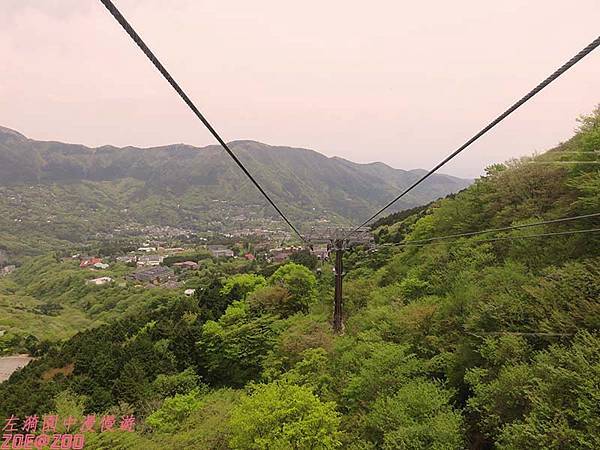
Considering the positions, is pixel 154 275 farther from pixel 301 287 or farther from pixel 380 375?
pixel 380 375

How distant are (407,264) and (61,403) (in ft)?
76.1

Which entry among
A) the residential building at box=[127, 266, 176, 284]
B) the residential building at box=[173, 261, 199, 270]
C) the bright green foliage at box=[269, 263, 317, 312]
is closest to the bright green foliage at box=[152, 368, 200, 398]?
the bright green foliage at box=[269, 263, 317, 312]

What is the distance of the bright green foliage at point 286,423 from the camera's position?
11.1 metres

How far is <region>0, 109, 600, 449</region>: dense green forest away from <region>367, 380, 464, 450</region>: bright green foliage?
5cm

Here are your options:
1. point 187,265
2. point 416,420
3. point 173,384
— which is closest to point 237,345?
point 173,384

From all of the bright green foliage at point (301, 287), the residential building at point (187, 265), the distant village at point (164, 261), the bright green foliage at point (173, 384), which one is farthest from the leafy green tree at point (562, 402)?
the residential building at point (187, 265)

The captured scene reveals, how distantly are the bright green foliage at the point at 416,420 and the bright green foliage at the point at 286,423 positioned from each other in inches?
57.5

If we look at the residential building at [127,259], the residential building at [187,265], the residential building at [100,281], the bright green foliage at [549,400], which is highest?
the bright green foliage at [549,400]

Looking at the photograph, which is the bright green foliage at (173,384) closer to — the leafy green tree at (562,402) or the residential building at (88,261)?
the leafy green tree at (562,402)

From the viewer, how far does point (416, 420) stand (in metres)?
10.8

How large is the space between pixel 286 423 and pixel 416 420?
12.8 feet

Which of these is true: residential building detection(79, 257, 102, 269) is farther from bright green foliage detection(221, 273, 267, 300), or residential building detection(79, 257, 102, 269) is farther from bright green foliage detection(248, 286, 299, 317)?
bright green foliage detection(248, 286, 299, 317)

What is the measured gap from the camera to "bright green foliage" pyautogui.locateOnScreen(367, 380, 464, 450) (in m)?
9.95

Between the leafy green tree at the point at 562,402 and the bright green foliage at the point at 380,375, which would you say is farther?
the bright green foliage at the point at 380,375
